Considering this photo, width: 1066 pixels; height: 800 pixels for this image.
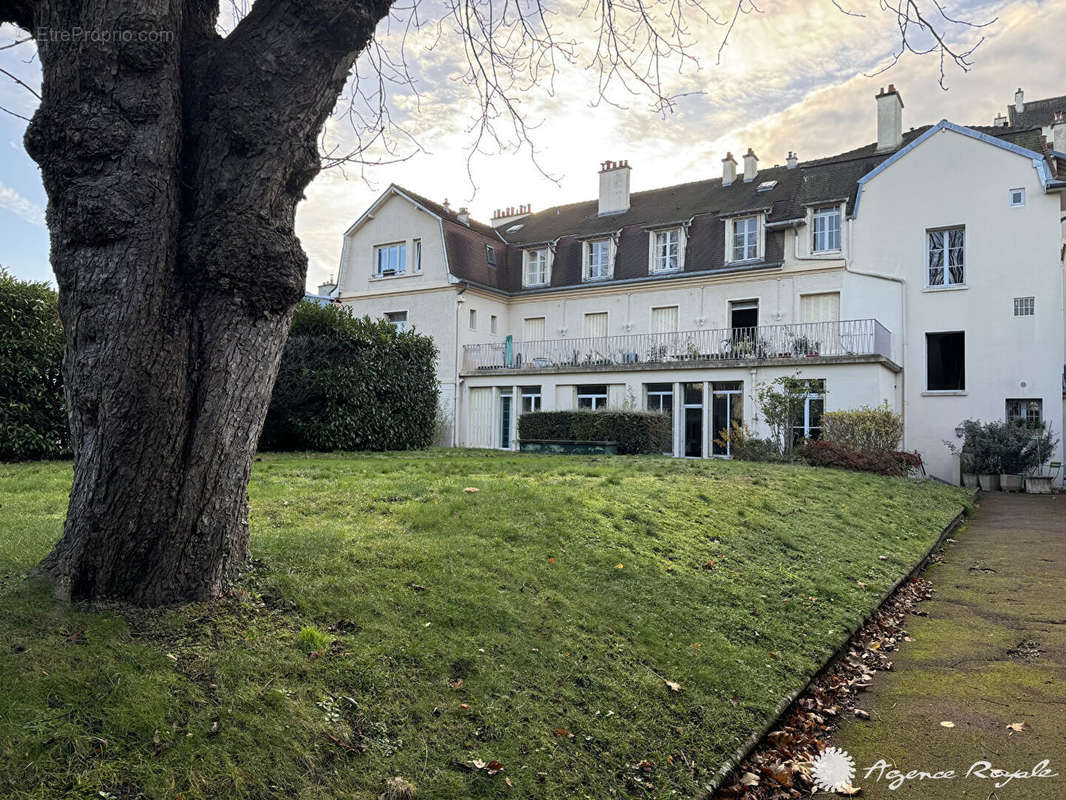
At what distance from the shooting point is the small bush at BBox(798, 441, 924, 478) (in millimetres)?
15836

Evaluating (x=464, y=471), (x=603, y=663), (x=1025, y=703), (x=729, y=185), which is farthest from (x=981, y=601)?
(x=729, y=185)

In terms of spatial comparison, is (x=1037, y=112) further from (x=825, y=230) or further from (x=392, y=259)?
(x=392, y=259)

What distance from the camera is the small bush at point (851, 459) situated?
623 inches

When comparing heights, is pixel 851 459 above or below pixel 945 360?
below

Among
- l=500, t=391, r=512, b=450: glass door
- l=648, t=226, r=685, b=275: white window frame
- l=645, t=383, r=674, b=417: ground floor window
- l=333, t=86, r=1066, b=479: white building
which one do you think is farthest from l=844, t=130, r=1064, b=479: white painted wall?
l=500, t=391, r=512, b=450: glass door

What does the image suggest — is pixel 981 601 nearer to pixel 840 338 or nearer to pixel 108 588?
pixel 108 588

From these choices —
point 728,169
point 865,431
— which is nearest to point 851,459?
point 865,431

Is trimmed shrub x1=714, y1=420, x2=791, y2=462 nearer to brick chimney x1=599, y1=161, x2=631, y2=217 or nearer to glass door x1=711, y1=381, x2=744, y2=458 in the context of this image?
glass door x1=711, y1=381, x2=744, y2=458

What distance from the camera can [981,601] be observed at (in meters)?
7.18

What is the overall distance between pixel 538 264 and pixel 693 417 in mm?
9752

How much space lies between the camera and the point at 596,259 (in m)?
28.1

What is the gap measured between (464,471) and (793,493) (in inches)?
183

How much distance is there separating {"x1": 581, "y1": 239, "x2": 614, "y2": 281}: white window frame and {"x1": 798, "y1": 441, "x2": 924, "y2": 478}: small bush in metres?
12.7

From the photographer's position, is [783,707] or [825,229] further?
[825,229]
